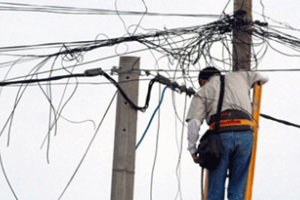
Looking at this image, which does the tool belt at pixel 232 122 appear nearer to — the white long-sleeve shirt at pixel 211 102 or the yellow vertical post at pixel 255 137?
the white long-sleeve shirt at pixel 211 102

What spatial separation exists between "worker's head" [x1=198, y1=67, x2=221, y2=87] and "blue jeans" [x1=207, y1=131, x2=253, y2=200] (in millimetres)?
824

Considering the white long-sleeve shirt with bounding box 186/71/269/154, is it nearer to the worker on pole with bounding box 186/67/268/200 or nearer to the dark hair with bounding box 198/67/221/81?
the worker on pole with bounding box 186/67/268/200

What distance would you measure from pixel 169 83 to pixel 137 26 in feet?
3.32

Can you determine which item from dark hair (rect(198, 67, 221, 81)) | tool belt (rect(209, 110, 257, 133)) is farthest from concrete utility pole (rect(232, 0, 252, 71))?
tool belt (rect(209, 110, 257, 133))

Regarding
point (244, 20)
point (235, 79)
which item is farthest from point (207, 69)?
point (244, 20)

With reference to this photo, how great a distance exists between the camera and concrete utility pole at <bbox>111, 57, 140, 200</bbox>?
23.5 feet

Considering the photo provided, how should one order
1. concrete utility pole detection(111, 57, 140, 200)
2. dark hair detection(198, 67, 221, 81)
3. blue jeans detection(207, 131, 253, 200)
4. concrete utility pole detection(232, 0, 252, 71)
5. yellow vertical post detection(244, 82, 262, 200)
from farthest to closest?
concrete utility pole detection(232, 0, 252, 71) → dark hair detection(198, 67, 221, 81) → yellow vertical post detection(244, 82, 262, 200) → blue jeans detection(207, 131, 253, 200) → concrete utility pole detection(111, 57, 140, 200)

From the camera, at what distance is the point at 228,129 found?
731 centimetres

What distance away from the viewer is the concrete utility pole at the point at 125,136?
715cm

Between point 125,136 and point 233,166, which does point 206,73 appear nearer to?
point 233,166

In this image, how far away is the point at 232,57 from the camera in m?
8.38

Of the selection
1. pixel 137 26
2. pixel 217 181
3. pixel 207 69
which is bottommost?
pixel 217 181

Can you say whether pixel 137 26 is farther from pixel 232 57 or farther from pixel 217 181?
pixel 217 181

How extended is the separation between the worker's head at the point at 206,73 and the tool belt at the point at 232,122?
2.05 ft
